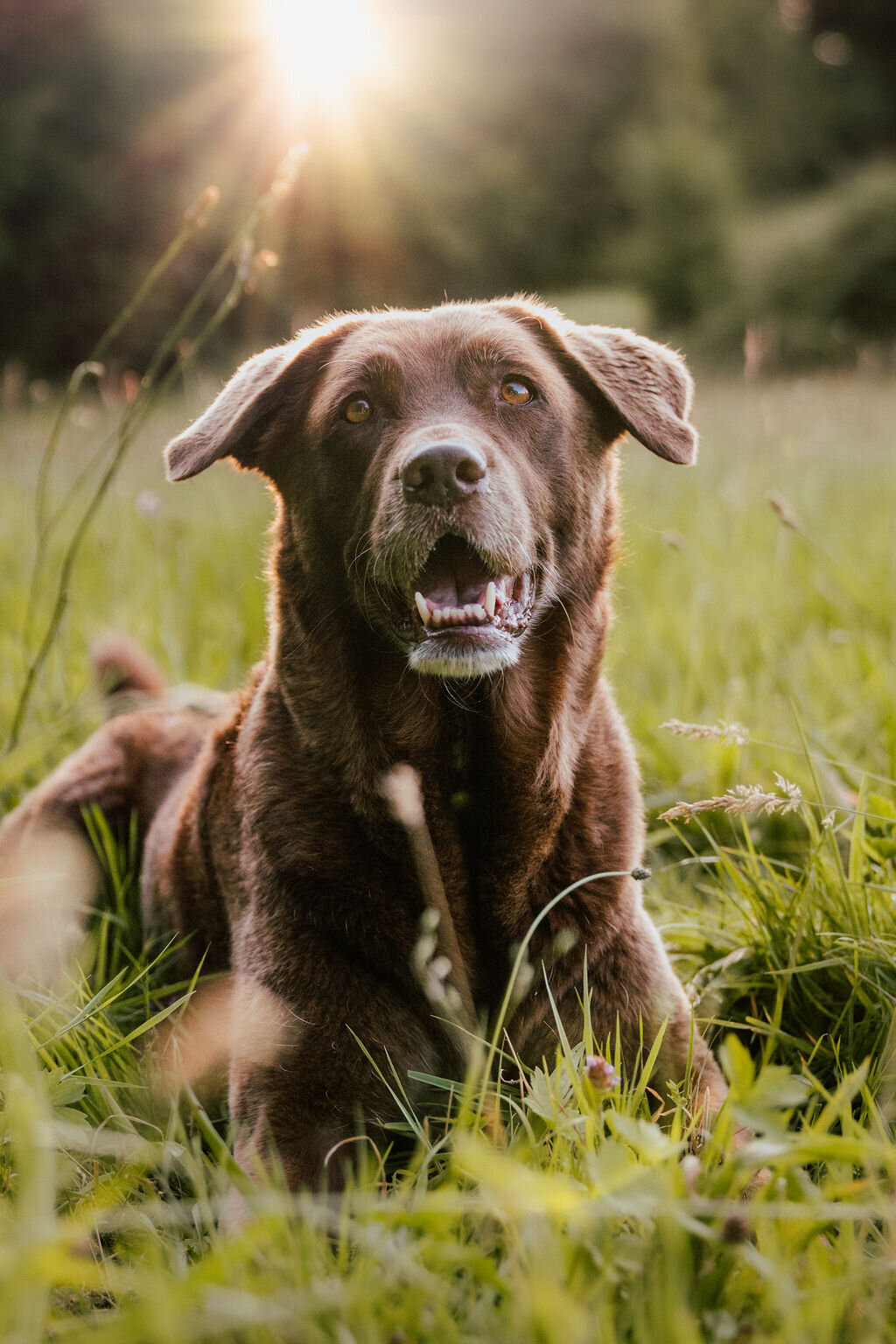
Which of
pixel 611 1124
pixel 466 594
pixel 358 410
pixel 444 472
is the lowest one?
pixel 611 1124

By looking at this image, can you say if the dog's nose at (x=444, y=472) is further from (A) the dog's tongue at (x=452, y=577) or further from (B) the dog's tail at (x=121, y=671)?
(B) the dog's tail at (x=121, y=671)

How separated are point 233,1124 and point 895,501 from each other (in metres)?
5.62

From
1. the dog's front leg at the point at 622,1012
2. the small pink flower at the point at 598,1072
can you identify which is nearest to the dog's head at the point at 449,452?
the dog's front leg at the point at 622,1012

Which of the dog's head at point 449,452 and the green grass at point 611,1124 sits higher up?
the dog's head at point 449,452

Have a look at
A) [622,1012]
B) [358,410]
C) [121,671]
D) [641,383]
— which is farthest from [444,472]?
[121,671]

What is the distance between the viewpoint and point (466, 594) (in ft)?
7.98

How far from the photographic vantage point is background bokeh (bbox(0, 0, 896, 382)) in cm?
1992

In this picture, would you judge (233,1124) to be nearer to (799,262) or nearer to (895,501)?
(895,501)

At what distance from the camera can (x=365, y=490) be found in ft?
7.95

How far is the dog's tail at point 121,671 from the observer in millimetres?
3451

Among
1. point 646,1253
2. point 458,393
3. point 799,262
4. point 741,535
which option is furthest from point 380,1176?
point 799,262

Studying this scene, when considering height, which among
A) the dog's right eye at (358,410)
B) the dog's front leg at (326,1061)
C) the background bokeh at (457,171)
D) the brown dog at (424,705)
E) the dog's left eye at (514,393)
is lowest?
the dog's front leg at (326,1061)

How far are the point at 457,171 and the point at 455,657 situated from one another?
26.8m

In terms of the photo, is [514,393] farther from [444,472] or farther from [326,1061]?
[326,1061]
